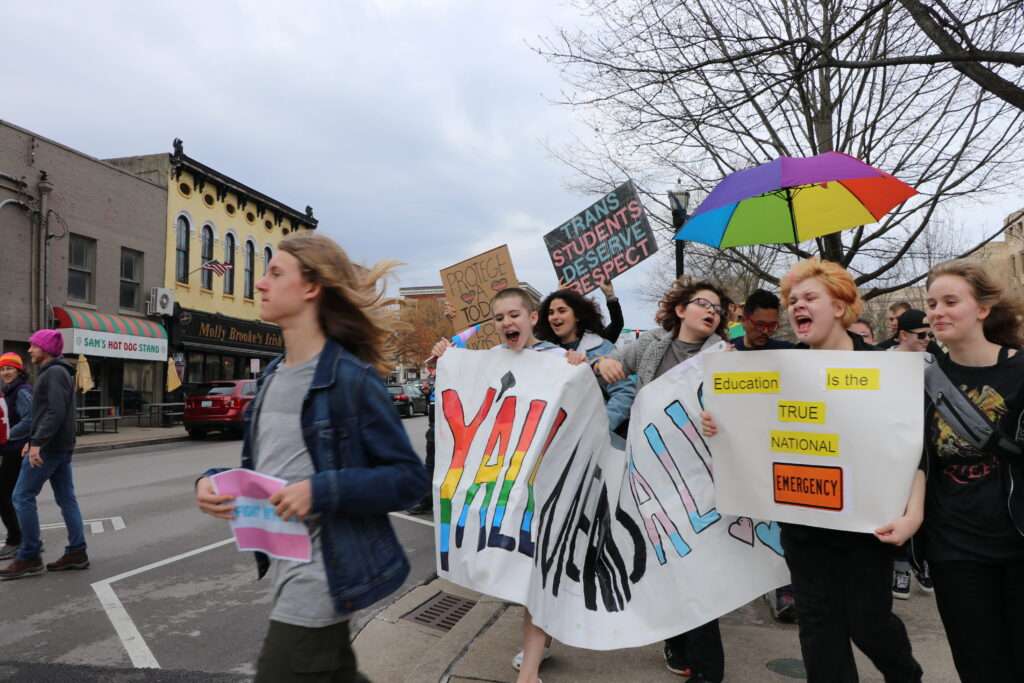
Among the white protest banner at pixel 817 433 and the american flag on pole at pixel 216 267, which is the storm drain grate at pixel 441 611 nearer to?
the white protest banner at pixel 817 433

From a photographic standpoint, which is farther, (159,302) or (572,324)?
(159,302)

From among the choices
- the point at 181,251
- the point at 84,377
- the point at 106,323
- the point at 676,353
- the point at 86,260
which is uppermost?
the point at 181,251

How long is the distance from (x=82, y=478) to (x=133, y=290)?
45.2ft

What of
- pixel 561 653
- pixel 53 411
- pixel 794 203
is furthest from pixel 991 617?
pixel 53 411

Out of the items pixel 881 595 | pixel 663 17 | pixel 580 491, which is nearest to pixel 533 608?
pixel 580 491

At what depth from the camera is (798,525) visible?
9.35 ft

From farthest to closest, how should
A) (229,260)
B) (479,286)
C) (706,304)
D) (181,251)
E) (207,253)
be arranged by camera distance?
(229,260) → (207,253) → (181,251) → (479,286) → (706,304)

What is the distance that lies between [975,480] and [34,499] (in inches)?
252

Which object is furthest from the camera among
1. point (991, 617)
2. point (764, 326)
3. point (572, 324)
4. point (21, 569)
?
point (21, 569)

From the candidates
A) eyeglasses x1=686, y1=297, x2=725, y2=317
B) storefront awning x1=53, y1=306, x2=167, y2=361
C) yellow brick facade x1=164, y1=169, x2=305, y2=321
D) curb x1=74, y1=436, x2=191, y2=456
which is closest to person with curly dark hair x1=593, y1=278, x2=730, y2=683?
eyeglasses x1=686, y1=297, x2=725, y2=317

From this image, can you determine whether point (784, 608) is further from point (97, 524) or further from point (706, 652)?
point (97, 524)

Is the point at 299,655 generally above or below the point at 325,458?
below

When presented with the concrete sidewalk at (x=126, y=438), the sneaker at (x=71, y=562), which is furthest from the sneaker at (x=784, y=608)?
the concrete sidewalk at (x=126, y=438)

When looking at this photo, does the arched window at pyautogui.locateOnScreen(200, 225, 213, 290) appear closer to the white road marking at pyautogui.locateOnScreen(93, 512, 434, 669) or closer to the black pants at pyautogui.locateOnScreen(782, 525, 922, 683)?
the white road marking at pyautogui.locateOnScreen(93, 512, 434, 669)
